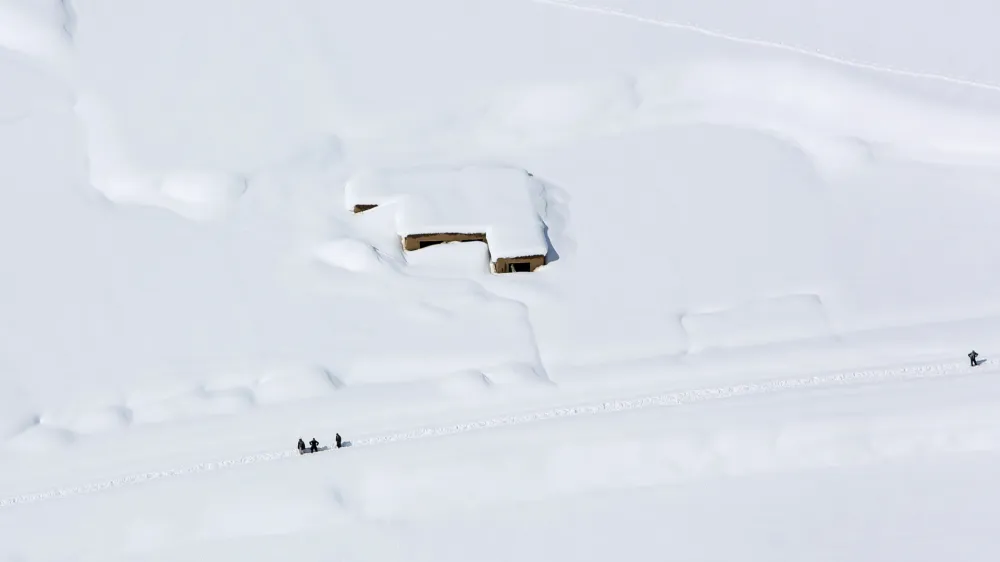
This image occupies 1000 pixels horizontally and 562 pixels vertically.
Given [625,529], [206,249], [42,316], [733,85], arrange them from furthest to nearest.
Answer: [733,85] < [206,249] < [42,316] < [625,529]

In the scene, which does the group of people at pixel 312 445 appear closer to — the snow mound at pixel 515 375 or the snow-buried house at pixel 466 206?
the snow mound at pixel 515 375

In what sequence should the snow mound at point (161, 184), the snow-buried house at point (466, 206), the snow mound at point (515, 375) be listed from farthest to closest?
1. the snow mound at point (161, 184)
2. the snow-buried house at point (466, 206)
3. the snow mound at point (515, 375)

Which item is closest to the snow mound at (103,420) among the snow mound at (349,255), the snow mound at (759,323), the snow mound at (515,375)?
the snow mound at (349,255)

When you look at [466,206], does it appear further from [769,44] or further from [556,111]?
[769,44]

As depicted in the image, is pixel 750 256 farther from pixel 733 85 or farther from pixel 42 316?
pixel 42 316

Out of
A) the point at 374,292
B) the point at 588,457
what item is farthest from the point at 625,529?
the point at 374,292

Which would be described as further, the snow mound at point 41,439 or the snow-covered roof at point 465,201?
the snow-covered roof at point 465,201

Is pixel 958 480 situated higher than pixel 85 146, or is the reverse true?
pixel 85 146
